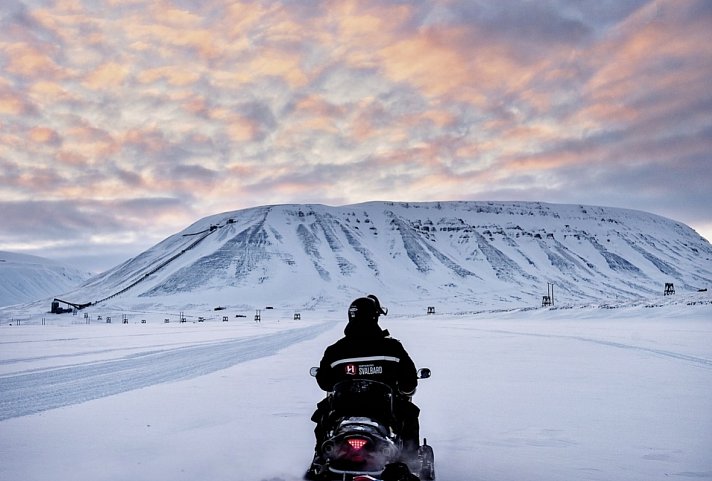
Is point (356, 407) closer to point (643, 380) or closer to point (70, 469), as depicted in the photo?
point (70, 469)

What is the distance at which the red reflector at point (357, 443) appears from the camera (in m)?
4.55

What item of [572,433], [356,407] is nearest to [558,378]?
[572,433]

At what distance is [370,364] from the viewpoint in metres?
5.32

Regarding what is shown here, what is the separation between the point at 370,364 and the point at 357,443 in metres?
0.91

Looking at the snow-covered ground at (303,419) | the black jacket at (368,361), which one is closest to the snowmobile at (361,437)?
the black jacket at (368,361)

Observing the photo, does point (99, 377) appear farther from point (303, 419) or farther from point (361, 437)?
point (361, 437)

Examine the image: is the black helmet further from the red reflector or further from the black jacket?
the red reflector

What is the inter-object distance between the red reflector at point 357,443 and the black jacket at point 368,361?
804 mm

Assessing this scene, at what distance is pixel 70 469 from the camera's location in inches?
256

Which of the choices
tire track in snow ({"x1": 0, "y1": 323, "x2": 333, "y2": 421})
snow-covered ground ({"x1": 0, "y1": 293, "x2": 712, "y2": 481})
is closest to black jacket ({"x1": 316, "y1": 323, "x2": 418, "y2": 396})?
snow-covered ground ({"x1": 0, "y1": 293, "x2": 712, "y2": 481})

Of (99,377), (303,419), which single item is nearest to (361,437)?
(303,419)

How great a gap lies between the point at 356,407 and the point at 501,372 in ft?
40.7

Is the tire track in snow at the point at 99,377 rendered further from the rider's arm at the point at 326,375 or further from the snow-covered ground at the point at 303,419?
the rider's arm at the point at 326,375

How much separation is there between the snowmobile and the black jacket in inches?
7.2
